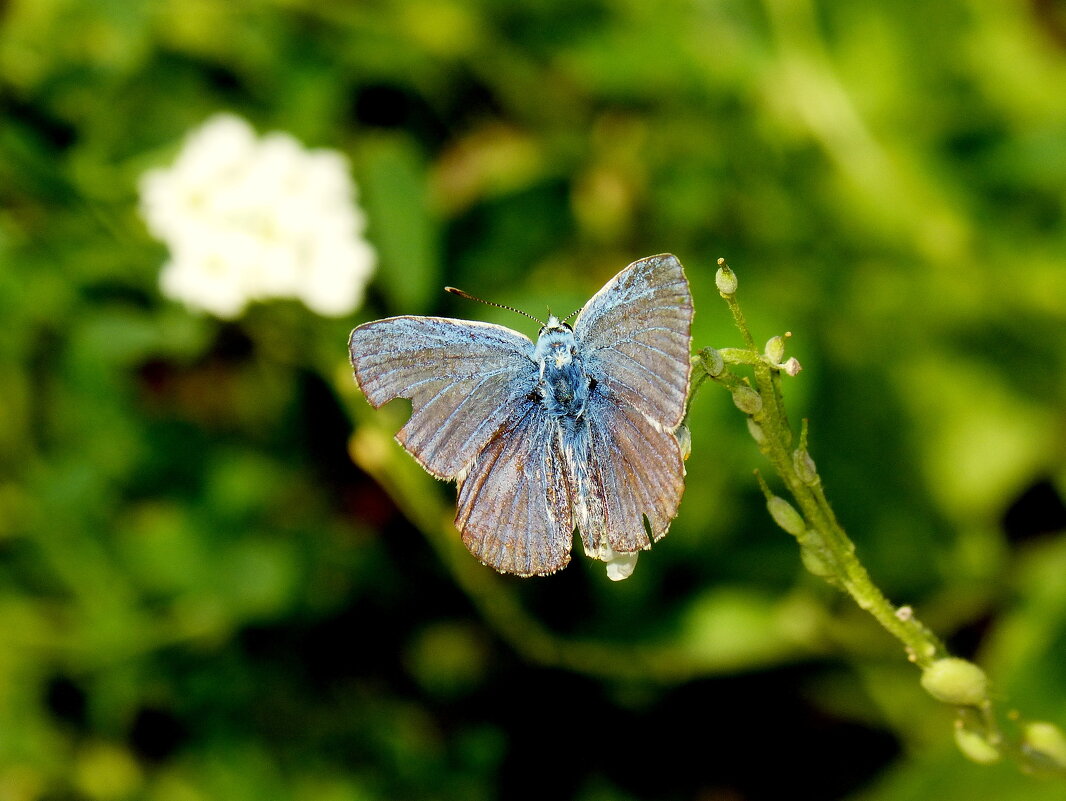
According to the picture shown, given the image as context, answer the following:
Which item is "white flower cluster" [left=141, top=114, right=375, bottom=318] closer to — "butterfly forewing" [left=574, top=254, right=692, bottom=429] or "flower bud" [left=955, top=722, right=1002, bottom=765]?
"butterfly forewing" [left=574, top=254, right=692, bottom=429]

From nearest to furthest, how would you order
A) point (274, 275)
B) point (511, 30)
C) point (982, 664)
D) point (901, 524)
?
point (274, 275) → point (982, 664) → point (901, 524) → point (511, 30)

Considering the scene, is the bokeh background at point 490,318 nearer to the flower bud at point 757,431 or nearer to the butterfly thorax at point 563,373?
the butterfly thorax at point 563,373

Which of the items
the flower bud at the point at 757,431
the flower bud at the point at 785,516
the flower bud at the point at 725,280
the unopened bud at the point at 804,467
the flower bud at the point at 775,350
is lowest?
the flower bud at the point at 785,516

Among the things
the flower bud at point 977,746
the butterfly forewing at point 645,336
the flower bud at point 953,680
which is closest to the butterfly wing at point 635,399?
the butterfly forewing at point 645,336

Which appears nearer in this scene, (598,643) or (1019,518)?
(598,643)

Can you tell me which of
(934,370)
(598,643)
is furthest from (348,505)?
(934,370)

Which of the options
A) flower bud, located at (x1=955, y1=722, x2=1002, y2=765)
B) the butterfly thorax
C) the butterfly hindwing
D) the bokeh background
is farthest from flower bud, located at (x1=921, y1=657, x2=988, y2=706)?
the bokeh background

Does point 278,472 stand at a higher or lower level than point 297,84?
lower

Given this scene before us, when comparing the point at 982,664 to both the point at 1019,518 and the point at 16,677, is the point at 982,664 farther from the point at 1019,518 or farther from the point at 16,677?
the point at 16,677
